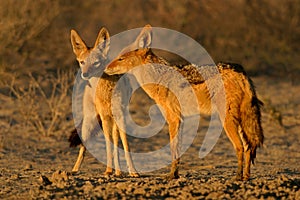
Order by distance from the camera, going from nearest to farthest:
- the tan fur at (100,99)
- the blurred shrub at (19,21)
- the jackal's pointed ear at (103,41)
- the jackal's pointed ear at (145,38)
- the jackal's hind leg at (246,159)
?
the jackal's hind leg at (246,159) < the jackal's pointed ear at (145,38) < the tan fur at (100,99) < the jackal's pointed ear at (103,41) < the blurred shrub at (19,21)

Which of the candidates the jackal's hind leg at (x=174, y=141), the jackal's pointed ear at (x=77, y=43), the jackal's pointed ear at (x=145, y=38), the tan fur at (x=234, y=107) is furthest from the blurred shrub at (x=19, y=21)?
the jackal's hind leg at (x=174, y=141)

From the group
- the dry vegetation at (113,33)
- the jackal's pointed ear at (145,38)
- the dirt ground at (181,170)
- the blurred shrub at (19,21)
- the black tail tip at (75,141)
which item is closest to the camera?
the dirt ground at (181,170)

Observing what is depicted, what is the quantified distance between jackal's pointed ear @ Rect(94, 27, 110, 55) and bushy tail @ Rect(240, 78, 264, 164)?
2080mm

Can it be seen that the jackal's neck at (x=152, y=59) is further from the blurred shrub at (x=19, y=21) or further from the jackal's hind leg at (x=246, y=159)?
the blurred shrub at (x=19, y=21)

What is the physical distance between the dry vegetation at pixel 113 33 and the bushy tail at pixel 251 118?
439mm

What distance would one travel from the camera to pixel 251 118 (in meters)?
6.81

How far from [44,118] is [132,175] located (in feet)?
14.6

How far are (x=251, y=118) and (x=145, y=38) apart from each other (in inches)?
63.8

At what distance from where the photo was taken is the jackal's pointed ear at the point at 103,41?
812 cm

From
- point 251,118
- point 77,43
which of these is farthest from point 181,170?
point 251,118

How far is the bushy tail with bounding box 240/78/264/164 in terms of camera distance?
6797 millimetres

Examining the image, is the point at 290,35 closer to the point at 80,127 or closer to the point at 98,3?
the point at 98,3

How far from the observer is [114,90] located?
7969mm

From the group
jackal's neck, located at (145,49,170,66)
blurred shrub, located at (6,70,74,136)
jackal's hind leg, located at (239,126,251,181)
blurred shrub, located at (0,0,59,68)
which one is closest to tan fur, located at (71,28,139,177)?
jackal's neck, located at (145,49,170,66)
